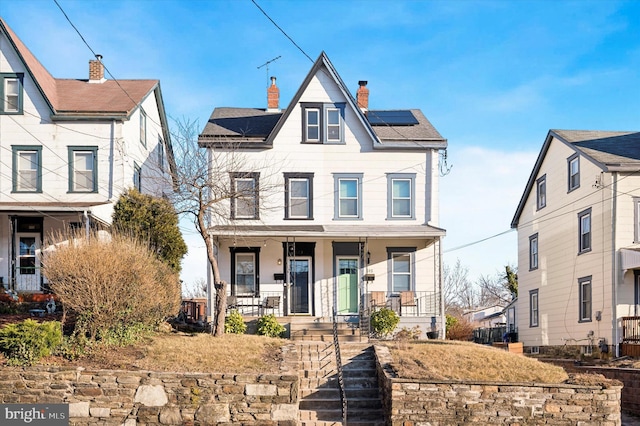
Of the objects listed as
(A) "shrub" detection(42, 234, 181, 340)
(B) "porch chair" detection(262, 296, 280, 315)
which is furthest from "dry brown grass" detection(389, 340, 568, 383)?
(B) "porch chair" detection(262, 296, 280, 315)

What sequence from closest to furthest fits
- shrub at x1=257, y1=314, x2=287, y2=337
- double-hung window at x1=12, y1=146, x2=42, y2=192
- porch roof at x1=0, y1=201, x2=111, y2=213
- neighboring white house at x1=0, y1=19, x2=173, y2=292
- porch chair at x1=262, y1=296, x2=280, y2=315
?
1. shrub at x1=257, y1=314, x2=287, y2=337
2. porch roof at x1=0, y1=201, x2=111, y2=213
3. porch chair at x1=262, y1=296, x2=280, y2=315
4. neighboring white house at x1=0, y1=19, x2=173, y2=292
5. double-hung window at x1=12, y1=146, x2=42, y2=192

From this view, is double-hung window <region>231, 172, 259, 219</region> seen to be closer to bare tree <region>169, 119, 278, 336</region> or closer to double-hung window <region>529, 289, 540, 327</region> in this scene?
bare tree <region>169, 119, 278, 336</region>

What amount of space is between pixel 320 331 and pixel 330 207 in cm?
433

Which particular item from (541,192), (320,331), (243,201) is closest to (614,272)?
(541,192)

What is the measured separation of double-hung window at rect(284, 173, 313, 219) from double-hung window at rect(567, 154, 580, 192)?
9317 mm

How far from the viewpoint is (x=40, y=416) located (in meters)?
12.4

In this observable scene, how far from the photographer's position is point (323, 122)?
2262 centimetres

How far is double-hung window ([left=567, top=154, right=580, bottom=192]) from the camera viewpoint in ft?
78.0

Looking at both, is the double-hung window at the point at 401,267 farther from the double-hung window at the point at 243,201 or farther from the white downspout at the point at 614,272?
the white downspout at the point at 614,272

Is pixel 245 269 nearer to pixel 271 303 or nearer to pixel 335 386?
pixel 271 303

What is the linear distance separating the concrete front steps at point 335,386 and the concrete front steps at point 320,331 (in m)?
3.39

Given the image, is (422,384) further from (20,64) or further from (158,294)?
(20,64)

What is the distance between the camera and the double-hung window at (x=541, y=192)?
27250 millimetres

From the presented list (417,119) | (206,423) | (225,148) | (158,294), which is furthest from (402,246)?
(206,423)
